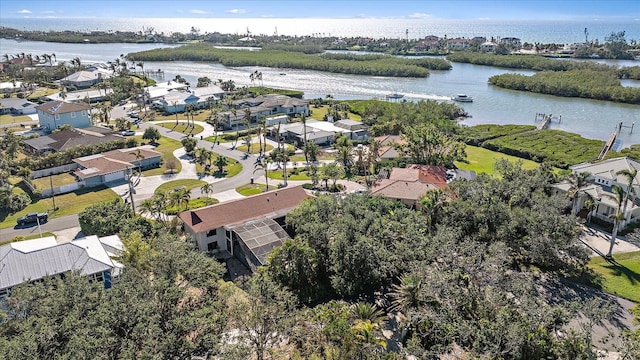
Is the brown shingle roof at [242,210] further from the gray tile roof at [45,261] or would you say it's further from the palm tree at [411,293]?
the palm tree at [411,293]

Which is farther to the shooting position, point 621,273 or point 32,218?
point 32,218

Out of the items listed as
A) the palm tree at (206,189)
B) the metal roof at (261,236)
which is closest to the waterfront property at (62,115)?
the palm tree at (206,189)

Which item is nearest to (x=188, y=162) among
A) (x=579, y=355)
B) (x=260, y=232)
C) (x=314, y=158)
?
(x=314, y=158)

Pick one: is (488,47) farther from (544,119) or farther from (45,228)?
(45,228)

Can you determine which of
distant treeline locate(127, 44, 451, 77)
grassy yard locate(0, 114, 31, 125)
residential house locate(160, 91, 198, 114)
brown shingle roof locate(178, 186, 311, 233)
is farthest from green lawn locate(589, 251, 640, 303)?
distant treeline locate(127, 44, 451, 77)

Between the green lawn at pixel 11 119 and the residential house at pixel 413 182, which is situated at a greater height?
the residential house at pixel 413 182

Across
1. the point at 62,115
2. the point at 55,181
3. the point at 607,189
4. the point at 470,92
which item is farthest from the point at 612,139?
the point at 62,115
